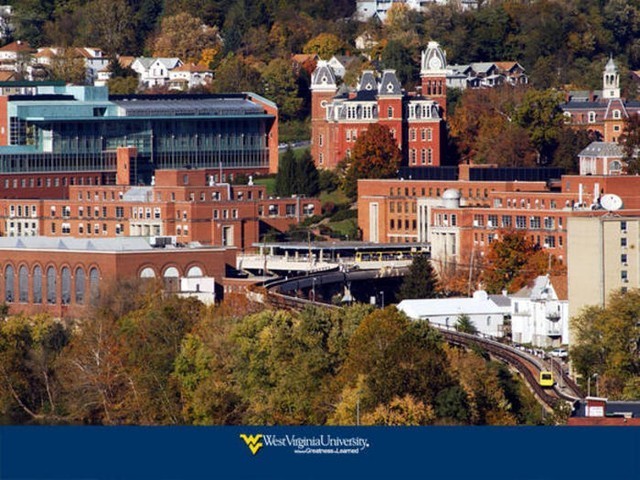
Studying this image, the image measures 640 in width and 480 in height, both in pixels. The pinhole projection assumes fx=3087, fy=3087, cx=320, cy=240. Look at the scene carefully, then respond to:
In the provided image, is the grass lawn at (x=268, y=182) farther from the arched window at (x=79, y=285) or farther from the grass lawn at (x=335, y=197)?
the arched window at (x=79, y=285)

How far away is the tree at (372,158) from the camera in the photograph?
121m

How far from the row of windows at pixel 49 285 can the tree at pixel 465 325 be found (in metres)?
12.6

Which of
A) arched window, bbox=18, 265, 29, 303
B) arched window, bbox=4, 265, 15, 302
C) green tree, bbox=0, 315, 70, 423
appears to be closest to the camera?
green tree, bbox=0, 315, 70, 423

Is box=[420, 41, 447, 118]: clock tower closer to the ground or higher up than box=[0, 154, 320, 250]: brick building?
higher up

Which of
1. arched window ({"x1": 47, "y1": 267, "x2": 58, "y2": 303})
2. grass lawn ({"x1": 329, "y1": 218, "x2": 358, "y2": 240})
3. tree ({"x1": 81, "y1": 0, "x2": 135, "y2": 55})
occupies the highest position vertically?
tree ({"x1": 81, "y1": 0, "x2": 135, "y2": 55})

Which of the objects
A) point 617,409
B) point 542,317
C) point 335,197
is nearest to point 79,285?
point 542,317

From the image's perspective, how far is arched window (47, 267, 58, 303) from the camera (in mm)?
99875

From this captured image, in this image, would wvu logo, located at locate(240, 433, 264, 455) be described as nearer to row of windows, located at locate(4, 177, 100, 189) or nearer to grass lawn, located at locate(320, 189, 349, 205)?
grass lawn, located at locate(320, 189, 349, 205)

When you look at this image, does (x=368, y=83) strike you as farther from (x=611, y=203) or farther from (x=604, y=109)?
(x=611, y=203)

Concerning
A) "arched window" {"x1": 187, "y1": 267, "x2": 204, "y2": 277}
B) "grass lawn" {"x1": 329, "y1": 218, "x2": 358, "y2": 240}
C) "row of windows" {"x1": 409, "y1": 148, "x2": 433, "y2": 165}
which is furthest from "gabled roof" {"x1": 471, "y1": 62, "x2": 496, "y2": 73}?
"arched window" {"x1": 187, "y1": 267, "x2": 204, "y2": 277}

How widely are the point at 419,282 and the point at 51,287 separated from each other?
11998 millimetres

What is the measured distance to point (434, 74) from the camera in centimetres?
13162

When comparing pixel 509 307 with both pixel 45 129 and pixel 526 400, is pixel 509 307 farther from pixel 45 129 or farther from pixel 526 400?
pixel 45 129

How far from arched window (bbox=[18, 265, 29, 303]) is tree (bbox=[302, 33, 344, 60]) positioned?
56151 mm
